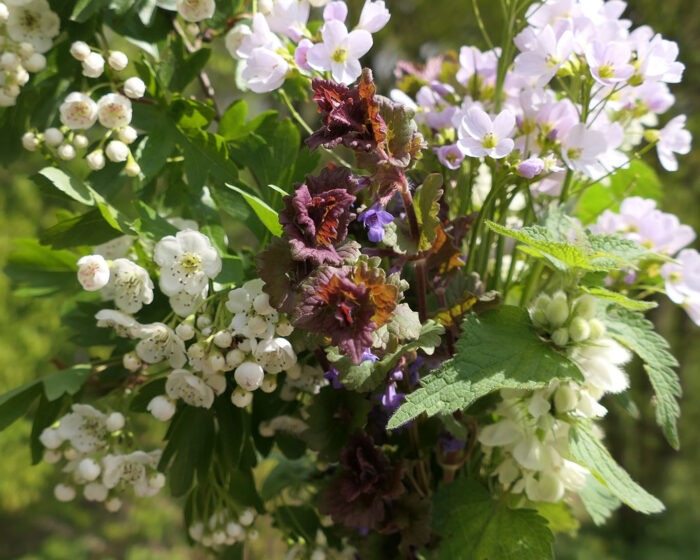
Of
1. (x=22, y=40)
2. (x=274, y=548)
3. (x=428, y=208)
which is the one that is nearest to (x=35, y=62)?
(x=22, y=40)

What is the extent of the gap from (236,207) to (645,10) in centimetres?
251

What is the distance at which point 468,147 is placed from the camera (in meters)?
0.59

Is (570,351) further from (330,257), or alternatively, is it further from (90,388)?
(90,388)

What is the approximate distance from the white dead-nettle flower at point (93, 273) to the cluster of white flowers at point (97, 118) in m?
0.10

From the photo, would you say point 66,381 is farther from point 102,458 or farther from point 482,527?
point 482,527

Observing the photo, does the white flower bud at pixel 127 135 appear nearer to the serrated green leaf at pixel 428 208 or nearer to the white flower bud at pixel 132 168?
the white flower bud at pixel 132 168

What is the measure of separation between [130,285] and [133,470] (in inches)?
6.9

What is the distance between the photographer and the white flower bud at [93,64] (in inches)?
24.5

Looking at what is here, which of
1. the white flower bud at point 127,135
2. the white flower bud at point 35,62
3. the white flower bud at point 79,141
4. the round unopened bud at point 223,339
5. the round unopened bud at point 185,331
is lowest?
the round unopened bud at point 185,331

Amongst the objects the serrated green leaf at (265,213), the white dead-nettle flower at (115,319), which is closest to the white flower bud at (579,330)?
the serrated green leaf at (265,213)

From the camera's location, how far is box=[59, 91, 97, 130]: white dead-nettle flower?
613mm

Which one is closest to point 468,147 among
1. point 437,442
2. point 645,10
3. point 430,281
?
point 430,281

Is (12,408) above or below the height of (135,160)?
below

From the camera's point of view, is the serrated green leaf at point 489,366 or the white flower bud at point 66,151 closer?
the serrated green leaf at point 489,366
